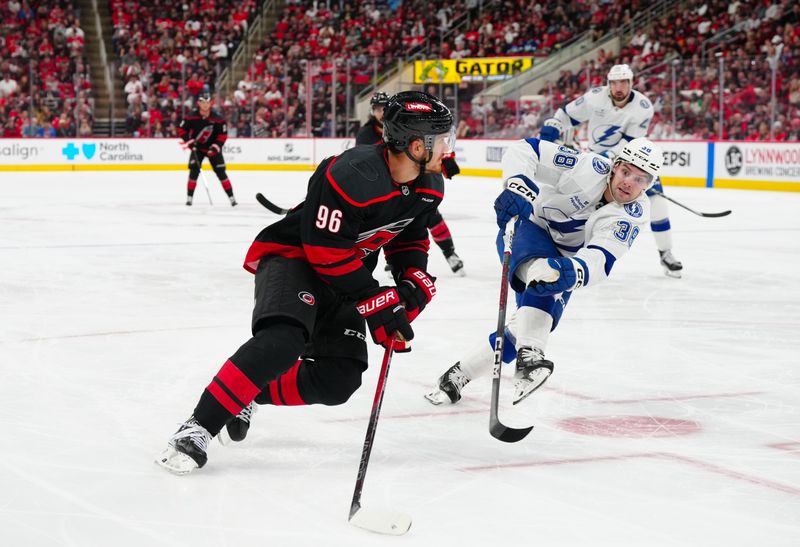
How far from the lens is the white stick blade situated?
2.42 metres

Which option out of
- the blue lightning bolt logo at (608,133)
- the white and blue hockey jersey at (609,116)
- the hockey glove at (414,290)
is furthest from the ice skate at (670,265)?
the hockey glove at (414,290)

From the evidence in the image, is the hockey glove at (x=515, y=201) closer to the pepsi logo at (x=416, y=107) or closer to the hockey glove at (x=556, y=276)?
the hockey glove at (x=556, y=276)

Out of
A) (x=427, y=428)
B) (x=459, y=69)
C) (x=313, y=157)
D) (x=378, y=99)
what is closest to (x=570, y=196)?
(x=427, y=428)

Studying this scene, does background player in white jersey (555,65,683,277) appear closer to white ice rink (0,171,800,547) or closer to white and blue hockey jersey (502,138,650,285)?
white ice rink (0,171,800,547)

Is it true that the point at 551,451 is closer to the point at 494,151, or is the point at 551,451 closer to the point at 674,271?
the point at 674,271

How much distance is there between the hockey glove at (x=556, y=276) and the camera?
10.6ft

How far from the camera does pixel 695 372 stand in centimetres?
427

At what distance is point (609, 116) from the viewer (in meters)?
7.36

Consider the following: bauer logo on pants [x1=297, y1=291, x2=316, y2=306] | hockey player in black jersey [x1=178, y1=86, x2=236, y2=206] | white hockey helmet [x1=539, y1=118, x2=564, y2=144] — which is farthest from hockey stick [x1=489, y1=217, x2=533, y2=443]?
hockey player in black jersey [x1=178, y1=86, x2=236, y2=206]

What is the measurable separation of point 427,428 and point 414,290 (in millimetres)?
628

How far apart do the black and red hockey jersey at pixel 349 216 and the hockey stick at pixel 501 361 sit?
0.52 meters

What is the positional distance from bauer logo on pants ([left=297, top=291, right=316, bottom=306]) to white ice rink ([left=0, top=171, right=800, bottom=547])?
451 millimetres

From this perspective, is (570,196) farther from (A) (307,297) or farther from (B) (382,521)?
(B) (382,521)

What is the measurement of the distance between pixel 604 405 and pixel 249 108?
54.4 feet
